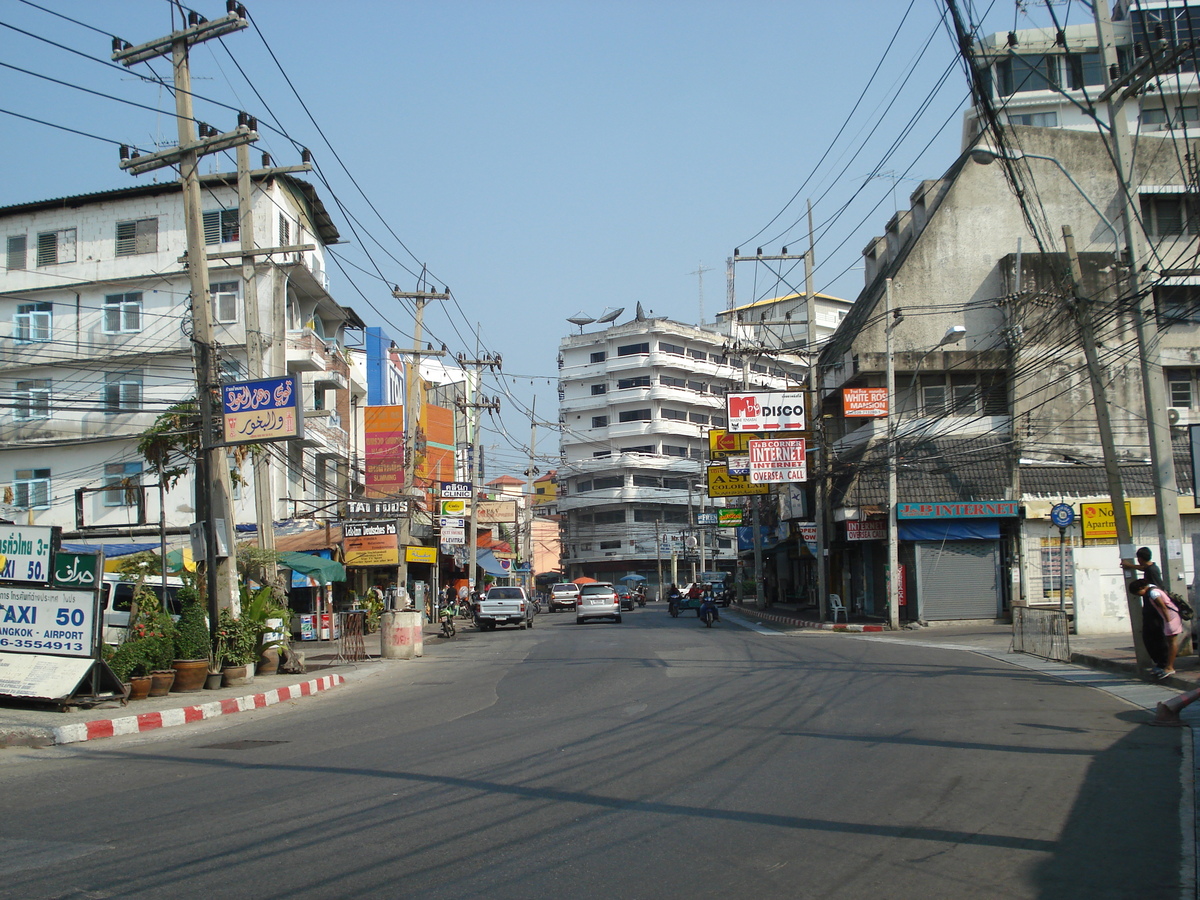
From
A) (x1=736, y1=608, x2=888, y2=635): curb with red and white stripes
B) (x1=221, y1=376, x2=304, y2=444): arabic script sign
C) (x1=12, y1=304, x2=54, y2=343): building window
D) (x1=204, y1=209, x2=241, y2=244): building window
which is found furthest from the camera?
(x1=12, y1=304, x2=54, y2=343): building window

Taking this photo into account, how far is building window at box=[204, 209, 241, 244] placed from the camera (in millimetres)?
37781

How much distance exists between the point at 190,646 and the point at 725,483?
96.1 ft

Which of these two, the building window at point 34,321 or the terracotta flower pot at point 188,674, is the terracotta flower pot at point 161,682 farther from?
the building window at point 34,321

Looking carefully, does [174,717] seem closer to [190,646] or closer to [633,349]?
[190,646]

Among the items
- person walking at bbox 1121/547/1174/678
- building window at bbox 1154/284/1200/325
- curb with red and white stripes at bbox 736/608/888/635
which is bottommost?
curb with red and white stripes at bbox 736/608/888/635

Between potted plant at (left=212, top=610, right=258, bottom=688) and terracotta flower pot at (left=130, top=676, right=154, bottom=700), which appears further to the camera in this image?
potted plant at (left=212, top=610, right=258, bottom=688)

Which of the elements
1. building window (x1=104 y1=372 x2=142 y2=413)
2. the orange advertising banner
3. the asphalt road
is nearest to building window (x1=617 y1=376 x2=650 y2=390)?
the orange advertising banner

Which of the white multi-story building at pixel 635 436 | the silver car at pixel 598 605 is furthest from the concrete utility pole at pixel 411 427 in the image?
the white multi-story building at pixel 635 436

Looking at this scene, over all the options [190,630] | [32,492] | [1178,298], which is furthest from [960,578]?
[32,492]

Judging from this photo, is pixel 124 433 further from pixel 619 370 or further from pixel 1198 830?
pixel 619 370

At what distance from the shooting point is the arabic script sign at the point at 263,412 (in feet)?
54.6

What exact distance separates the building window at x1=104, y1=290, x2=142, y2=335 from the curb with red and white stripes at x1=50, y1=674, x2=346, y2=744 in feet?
84.4

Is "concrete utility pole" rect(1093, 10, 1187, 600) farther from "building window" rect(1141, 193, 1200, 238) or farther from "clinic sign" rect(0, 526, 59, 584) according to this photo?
"building window" rect(1141, 193, 1200, 238)

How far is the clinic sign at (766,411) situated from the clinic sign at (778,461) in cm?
70
